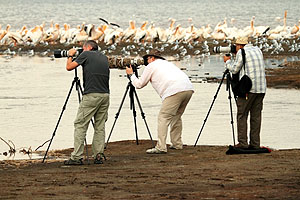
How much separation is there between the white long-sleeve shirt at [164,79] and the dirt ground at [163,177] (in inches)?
30.3

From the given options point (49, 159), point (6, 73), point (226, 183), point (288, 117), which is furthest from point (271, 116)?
point (6, 73)

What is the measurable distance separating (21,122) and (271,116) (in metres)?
4.25

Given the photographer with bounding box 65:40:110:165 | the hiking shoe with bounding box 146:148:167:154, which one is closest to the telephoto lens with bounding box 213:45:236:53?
the hiking shoe with bounding box 146:148:167:154

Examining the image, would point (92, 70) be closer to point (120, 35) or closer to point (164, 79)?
point (164, 79)

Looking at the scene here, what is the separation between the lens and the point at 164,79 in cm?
958

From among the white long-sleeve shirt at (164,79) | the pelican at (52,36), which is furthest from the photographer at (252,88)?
the pelican at (52,36)

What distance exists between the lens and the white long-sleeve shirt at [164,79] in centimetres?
957

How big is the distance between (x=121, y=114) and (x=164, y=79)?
5.04 meters

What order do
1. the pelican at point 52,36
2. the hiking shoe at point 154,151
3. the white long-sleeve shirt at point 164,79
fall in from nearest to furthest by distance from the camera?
the white long-sleeve shirt at point 164,79
the hiking shoe at point 154,151
the pelican at point 52,36

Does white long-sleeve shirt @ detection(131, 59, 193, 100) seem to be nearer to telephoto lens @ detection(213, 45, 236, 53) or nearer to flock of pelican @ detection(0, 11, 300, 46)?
telephoto lens @ detection(213, 45, 236, 53)

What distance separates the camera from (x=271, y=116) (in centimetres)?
1402

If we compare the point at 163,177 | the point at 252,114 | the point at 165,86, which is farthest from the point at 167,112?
the point at 163,177

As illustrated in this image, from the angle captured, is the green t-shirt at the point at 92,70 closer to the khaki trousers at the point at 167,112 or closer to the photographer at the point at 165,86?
the photographer at the point at 165,86

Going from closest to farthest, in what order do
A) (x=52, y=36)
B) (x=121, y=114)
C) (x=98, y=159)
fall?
(x=98, y=159)
(x=121, y=114)
(x=52, y=36)
